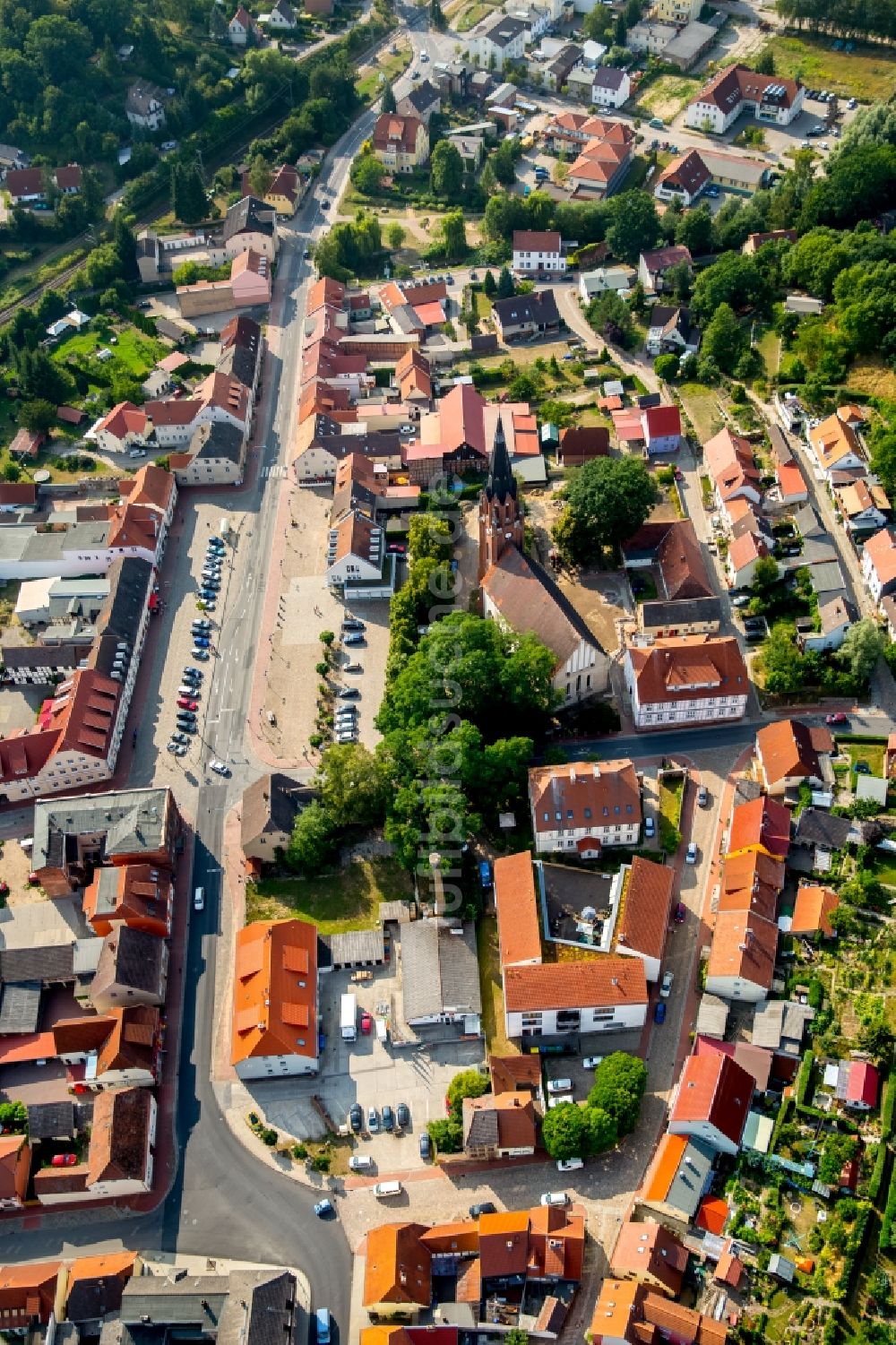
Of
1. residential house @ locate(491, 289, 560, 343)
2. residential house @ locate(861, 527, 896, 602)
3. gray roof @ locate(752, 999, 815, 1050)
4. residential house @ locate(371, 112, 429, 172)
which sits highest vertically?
residential house @ locate(371, 112, 429, 172)

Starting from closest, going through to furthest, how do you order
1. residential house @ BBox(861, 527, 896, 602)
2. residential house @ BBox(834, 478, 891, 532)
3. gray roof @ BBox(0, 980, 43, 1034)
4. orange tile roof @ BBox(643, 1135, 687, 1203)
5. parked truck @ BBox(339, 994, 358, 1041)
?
orange tile roof @ BBox(643, 1135, 687, 1203) → parked truck @ BBox(339, 994, 358, 1041) → gray roof @ BBox(0, 980, 43, 1034) → residential house @ BBox(861, 527, 896, 602) → residential house @ BBox(834, 478, 891, 532)

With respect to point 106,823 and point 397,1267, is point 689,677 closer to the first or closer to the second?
point 106,823

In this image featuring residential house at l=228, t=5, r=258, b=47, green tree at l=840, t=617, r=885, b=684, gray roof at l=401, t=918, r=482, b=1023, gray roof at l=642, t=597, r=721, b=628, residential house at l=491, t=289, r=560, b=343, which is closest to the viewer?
gray roof at l=401, t=918, r=482, b=1023

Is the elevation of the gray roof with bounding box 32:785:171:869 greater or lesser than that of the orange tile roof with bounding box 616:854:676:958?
greater

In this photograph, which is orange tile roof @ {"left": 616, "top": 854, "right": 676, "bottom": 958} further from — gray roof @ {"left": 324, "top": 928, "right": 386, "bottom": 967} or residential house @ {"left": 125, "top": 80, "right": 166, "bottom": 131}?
residential house @ {"left": 125, "top": 80, "right": 166, "bottom": 131}

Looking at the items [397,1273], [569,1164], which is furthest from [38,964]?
[569,1164]

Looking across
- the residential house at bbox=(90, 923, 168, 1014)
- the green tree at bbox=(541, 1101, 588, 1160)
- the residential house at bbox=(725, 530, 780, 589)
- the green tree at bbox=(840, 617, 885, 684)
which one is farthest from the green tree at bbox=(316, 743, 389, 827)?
the green tree at bbox=(840, 617, 885, 684)

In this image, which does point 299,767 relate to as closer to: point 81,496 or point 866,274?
point 81,496
